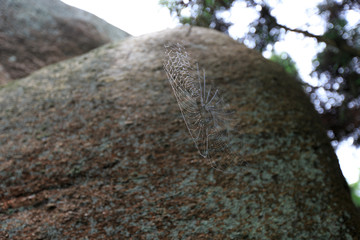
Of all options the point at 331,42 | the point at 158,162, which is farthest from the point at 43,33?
the point at 331,42

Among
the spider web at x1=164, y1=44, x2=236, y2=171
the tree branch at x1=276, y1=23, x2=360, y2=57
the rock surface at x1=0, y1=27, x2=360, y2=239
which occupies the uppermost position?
the tree branch at x1=276, y1=23, x2=360, y2=57

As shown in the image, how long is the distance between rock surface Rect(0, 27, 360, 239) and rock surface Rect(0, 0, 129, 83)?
1.13 metres

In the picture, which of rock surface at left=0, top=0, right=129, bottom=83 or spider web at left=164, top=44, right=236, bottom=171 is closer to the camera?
spider web at left=164, top=44, right=236, bottom=171

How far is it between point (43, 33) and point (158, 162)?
11.3 feet

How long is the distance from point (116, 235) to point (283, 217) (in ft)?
4.31

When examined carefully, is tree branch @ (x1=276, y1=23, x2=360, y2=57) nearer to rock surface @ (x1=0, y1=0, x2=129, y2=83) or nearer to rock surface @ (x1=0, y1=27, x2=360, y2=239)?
rock surface @ (x1=0, y1=27, x2=360, y2=239)

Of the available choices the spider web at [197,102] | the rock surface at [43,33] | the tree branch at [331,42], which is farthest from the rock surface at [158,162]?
the rock surface at [43,33]

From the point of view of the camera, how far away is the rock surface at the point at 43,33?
435 cm

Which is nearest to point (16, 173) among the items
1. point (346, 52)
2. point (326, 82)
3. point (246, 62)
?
point (246, 62)

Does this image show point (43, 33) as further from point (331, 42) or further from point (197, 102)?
point (331, 42)

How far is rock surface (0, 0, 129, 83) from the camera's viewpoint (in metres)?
4.35

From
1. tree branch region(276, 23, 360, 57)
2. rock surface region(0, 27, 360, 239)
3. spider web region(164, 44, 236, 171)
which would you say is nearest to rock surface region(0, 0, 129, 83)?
rock surface region(0, 27, 360, 239)

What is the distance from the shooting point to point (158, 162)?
2.59 metres

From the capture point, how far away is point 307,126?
295 centimetres
